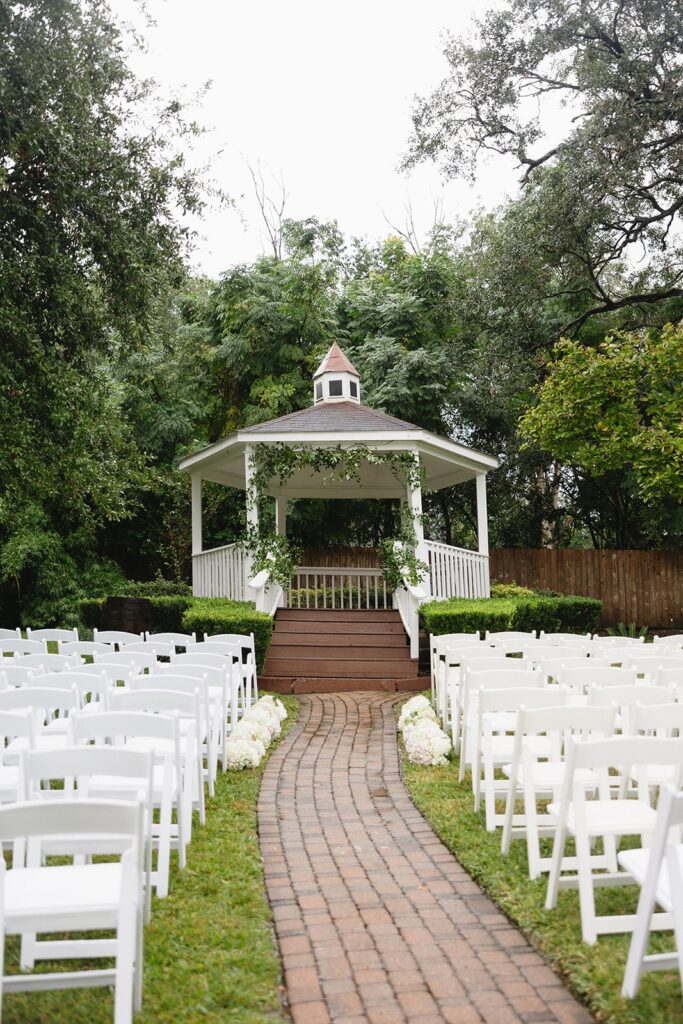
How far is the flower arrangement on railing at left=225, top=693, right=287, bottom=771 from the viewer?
24.9 ft

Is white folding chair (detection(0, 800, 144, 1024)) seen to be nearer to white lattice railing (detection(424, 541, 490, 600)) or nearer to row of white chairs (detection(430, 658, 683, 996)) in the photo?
row of white chairs (detection(430, 658, 683, 996))

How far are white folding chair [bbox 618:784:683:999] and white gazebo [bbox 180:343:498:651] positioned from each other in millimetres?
9995

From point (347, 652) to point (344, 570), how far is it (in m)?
3.60

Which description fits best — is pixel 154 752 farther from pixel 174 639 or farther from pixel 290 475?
pixel 290 475

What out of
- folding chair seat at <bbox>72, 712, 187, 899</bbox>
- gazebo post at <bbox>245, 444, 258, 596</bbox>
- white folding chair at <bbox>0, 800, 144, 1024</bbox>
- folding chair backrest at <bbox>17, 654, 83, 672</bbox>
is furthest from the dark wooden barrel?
white folding chair at <bbox>0, 800, 144, 1024</bbox>

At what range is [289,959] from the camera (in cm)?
379

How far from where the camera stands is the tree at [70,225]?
1100 cm

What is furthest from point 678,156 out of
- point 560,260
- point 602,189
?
point 560,260

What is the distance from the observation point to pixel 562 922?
159 inches

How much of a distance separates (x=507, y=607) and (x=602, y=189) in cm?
948

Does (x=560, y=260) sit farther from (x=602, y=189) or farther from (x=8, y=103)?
(x=8, y=103)

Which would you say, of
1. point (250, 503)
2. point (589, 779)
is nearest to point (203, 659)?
point (589, 779)

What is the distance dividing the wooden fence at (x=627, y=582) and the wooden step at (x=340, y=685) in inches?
376

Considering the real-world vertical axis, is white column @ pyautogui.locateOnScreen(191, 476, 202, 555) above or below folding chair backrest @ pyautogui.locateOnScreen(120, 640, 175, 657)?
above
